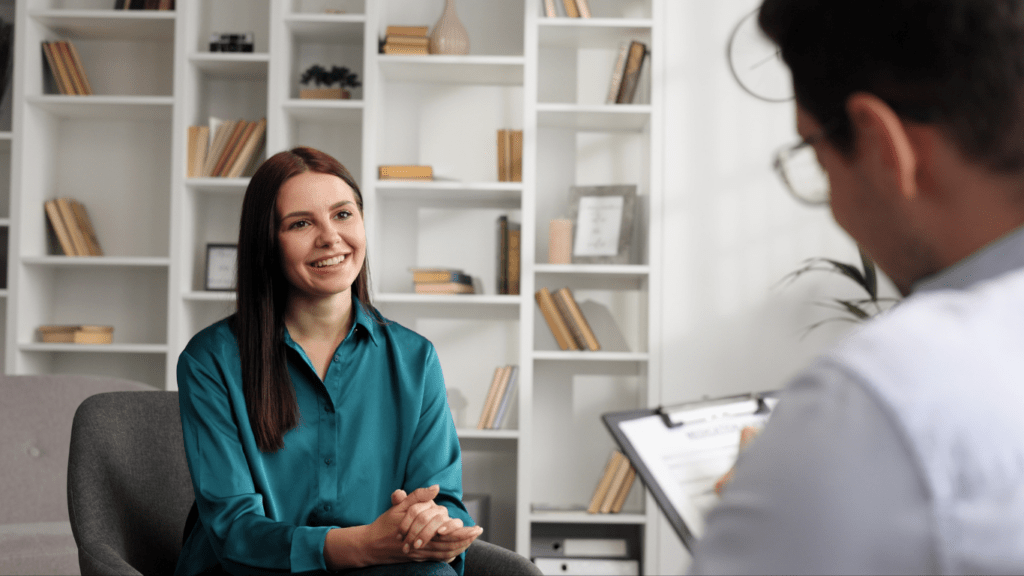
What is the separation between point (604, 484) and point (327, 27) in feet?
7.13

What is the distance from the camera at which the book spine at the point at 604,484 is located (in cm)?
305

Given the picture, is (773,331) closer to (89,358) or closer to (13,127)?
(89,358)

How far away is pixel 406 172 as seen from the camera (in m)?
3.13

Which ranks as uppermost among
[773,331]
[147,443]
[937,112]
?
[937,112]

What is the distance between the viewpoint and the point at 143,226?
3.40 meters

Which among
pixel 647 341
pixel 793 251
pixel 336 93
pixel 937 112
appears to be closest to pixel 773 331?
pixel 793 251

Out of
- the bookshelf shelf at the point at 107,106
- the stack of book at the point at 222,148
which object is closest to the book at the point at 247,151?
the stack of book at the point at 222,148

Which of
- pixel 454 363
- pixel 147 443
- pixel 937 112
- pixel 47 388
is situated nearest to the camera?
pixel 937 112

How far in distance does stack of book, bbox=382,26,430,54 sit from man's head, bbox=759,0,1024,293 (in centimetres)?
283

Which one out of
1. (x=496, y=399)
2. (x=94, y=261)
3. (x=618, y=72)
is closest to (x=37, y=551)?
(x=94, y=261)

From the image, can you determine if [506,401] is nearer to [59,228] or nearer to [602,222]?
[602,222]

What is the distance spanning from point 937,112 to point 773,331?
2.93 m

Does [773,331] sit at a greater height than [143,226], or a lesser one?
lesser

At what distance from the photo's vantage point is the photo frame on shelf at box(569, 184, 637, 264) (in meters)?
3.17
